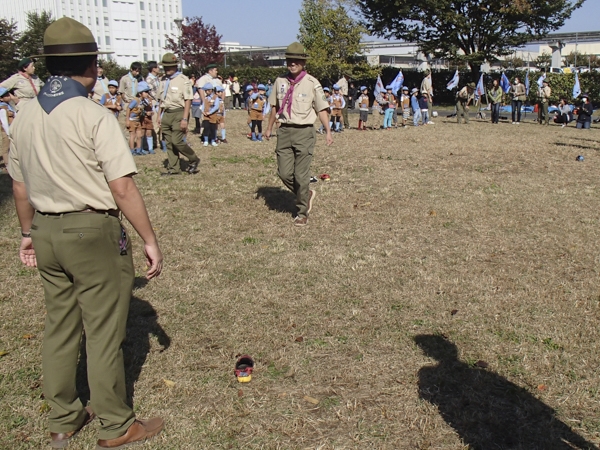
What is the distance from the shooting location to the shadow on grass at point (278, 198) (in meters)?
8.93

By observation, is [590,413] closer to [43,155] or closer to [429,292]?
[429,292]

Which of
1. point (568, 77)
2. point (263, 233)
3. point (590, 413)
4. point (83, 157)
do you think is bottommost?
point (590, 413)

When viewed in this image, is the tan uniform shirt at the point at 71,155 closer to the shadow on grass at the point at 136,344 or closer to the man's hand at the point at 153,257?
the man's hand at the point at 153,257

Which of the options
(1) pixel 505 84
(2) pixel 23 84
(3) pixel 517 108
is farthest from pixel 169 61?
(1) pixel 505 84

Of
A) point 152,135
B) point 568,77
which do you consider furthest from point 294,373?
point 568,77

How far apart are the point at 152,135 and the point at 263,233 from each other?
791 cm

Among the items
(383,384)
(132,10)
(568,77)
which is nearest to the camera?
(383,384)

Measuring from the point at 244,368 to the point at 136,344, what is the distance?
98 cm

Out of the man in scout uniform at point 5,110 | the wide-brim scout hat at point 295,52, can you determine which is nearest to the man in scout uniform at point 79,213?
the wide-brim scout hat at point 295,52

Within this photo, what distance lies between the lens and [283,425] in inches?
143

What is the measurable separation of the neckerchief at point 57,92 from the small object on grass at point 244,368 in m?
2.10

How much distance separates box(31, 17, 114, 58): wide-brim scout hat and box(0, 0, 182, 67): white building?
11106cm

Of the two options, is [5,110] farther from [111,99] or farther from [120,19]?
[120,19]

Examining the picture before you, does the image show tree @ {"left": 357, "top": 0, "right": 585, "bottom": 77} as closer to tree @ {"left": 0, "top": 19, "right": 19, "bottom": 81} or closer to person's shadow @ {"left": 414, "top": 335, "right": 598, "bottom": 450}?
tree @ {"left": 0, "top": 19, "right": 19, "bottom": 81}
